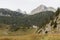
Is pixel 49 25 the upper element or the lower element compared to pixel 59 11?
lower

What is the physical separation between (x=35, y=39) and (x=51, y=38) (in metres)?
1.87

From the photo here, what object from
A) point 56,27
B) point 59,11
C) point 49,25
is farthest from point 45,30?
point 59,11

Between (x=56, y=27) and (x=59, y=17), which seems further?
(x=59, y=17)

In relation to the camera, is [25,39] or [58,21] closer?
[25,39]

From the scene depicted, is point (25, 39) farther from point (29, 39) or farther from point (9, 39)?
point (9, 39)

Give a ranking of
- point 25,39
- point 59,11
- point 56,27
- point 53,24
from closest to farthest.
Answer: point 25,39 < point 56,27 < point 53,24 < point 59,11

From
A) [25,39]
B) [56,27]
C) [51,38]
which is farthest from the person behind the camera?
[56,27]

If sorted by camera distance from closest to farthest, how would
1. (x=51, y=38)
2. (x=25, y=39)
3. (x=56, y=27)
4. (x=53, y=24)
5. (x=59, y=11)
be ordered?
(x=51, y=38) → (x=25, y=39) → (x=56, y=27) → (x=53, y=24) → (x=59, y=11)

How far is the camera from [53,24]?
220ft

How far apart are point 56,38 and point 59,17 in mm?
51907

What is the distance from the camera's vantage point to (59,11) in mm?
75938

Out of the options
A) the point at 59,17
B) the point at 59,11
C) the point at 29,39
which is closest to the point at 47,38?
the point at 29,39

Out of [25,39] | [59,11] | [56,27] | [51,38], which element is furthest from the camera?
[59,11]

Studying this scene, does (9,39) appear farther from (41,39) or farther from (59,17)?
(59,17)
